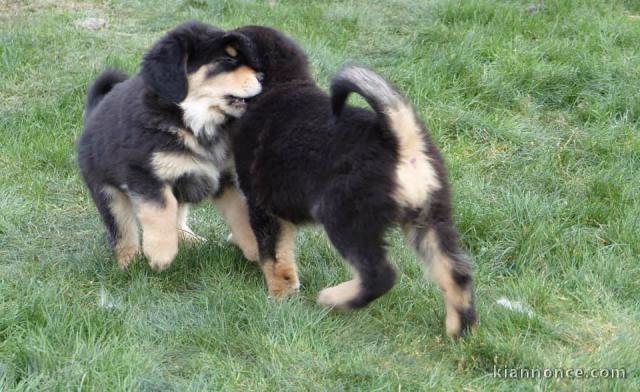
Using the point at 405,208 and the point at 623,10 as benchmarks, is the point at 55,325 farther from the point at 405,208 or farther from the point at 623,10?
the point at 623,10

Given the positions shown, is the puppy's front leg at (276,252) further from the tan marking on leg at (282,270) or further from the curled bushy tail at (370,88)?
the curled bushy tail at (370,88)

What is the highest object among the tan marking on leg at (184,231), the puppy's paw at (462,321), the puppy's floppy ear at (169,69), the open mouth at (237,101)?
the puppy's floppy ear at (169,69)

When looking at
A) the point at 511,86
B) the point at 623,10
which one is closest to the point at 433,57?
the point at 511,86

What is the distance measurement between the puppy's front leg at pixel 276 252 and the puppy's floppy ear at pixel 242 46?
67 cm

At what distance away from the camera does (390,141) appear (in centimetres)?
312

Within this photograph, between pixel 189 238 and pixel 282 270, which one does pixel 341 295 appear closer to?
pixel 282 270

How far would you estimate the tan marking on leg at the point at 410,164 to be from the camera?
3.07 m

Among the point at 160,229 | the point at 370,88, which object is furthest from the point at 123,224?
the point at 370,88

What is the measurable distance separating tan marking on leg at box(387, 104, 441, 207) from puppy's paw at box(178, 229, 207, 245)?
158cm

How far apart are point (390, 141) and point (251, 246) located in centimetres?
120

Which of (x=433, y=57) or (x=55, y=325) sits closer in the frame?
(x=55, y=325)

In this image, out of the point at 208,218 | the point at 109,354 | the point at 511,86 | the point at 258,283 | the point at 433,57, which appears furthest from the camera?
the point at 433,57

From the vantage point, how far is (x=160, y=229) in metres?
3.81

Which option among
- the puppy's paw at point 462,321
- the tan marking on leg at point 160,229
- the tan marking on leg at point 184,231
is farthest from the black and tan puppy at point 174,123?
the puppy's paw at point 462,321
